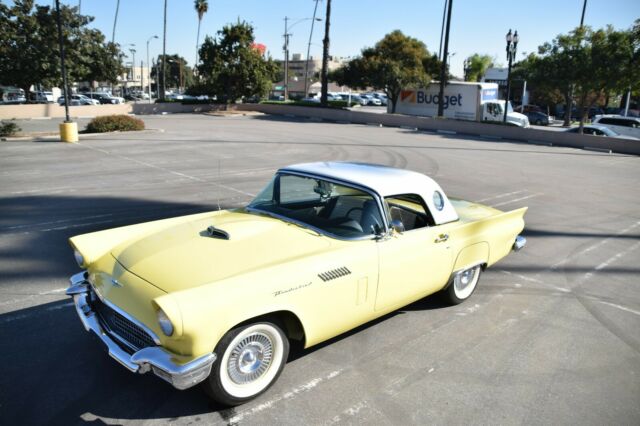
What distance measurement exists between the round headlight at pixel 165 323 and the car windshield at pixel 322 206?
1.70 metres

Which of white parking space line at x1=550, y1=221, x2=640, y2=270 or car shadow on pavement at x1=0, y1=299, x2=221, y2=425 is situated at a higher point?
white parking space line at x1=550, y1=221, x2=640, y2=270

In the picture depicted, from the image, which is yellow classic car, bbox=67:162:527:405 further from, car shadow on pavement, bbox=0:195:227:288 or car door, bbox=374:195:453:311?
car shadow on pavement, bbox=0:195:227:288

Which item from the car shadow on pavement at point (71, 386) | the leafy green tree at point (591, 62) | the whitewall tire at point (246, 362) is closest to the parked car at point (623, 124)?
the leafy green tree at point (591, 62)

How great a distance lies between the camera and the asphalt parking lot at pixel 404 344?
3520mm

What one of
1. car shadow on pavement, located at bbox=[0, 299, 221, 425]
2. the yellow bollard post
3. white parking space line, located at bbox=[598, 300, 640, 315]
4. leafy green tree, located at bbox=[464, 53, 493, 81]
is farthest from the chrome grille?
leafy green tree, located at bbox=[464, 53, 493, 81]

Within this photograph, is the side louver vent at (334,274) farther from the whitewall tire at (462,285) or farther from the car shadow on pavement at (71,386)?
the whitewall tire at (462,285)

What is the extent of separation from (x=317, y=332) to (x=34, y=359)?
2.50m

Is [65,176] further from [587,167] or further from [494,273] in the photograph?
[587,167]

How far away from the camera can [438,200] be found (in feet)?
16.5

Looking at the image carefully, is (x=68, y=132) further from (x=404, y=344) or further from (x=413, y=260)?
(x=404, y=344)

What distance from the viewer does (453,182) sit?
43.0 ft

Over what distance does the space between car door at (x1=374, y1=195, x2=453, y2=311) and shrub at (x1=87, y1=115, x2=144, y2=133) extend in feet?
69.4

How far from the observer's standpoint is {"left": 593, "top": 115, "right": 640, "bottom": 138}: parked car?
86.4 ft

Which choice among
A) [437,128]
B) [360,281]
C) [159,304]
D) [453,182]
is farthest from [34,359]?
[437,128]
